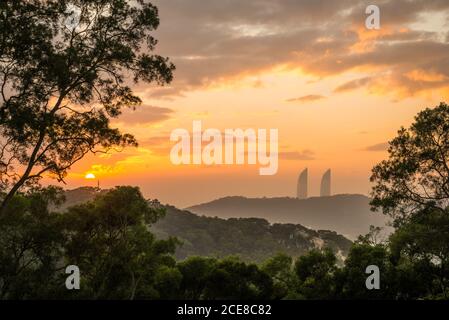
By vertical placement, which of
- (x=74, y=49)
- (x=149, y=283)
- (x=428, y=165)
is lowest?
(x=149, y=283)

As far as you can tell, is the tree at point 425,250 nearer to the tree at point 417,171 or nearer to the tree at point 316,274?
the tree at point 417,171

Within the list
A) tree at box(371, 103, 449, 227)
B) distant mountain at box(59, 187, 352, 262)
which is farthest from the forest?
distant mountain at box(59, 187, 352, 262)

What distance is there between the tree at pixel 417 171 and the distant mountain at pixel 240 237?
122m

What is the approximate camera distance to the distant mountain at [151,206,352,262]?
156750 mm

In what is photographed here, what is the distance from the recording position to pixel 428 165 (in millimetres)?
23109

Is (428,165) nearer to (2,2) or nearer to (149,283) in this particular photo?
(2,2)

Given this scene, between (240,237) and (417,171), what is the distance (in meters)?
148

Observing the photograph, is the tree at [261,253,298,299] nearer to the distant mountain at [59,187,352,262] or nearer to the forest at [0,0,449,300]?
the forest at [0,0,449,300]

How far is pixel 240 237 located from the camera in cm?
16838

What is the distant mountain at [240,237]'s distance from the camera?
156750mm

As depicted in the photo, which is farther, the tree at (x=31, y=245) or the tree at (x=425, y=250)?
the tree at (x=31, y=245)

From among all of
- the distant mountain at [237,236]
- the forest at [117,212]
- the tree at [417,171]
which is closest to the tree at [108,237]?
the forest at [117,212]
